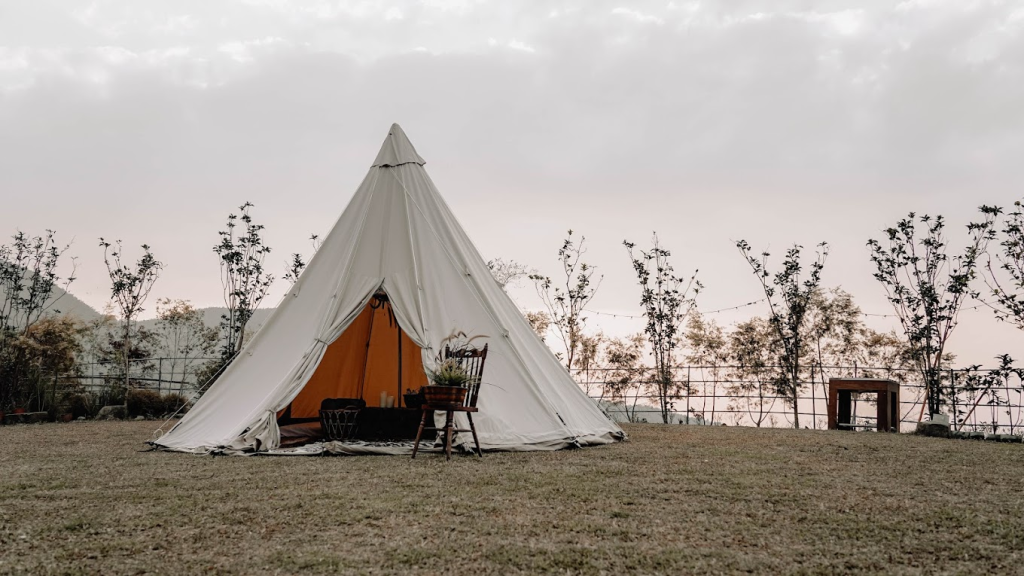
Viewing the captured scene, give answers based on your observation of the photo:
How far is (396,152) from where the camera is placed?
22.3 ft

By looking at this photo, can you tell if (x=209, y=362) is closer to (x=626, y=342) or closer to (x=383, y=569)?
(x=626, y=342)

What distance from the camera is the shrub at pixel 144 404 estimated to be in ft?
33.1

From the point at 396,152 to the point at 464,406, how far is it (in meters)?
3.08

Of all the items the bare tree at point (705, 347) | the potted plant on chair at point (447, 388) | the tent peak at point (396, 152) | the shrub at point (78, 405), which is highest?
the tent peak at point (396, 152)

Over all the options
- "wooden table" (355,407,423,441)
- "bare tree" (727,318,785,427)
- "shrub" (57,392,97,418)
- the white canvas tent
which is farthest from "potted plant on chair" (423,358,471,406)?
"shrub" (57,392,97,418)

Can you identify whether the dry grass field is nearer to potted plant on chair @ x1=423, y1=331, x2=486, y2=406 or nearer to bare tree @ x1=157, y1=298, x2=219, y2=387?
potted plant on chair @ x1=423, y1=331, x2=486, y2=406

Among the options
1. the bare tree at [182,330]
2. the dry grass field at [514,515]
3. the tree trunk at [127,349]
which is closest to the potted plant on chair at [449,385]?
the dry grass field at [514,515]

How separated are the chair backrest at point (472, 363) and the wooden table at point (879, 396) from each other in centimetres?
482

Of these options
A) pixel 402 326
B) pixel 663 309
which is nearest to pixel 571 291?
pixel 663 309

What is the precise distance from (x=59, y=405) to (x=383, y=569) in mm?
9653

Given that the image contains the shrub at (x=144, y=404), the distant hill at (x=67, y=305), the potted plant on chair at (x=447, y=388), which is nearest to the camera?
the potted plant on chair at (x=447, y=388)

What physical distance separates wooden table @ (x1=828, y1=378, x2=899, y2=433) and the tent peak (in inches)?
216

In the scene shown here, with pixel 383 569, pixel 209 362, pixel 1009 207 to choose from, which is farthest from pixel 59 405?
pixel 1009 207

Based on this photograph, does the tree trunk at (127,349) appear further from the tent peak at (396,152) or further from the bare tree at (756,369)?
the bare tree at (756,369)
